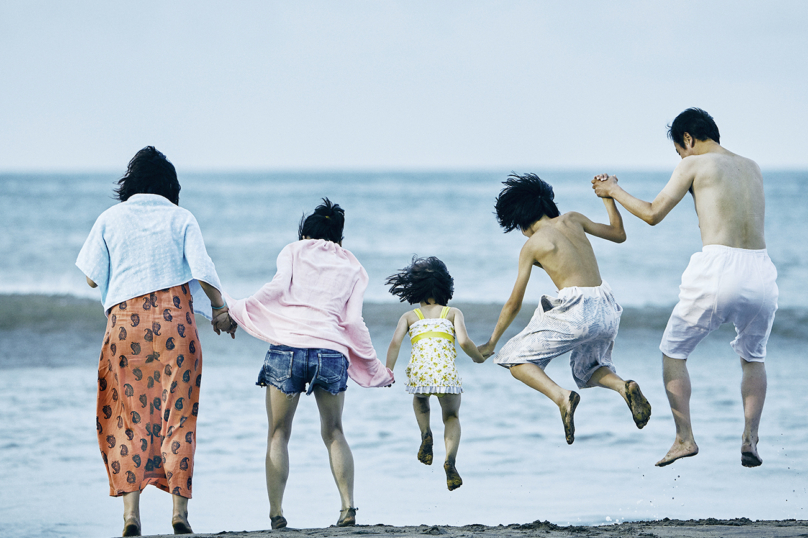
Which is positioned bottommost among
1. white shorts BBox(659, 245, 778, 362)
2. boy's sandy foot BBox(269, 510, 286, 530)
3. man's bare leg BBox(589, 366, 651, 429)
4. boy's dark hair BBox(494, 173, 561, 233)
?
boy's sandy foot BBox(269, 510, 286, 530)

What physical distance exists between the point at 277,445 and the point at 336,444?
29 centimetres

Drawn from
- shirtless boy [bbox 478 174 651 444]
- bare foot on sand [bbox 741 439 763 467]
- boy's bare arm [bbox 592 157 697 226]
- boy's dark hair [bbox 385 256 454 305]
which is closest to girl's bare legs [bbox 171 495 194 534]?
boy's dark hair [bbox 385 256 454 305]

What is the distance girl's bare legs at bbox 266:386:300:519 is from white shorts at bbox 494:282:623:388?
118 cm

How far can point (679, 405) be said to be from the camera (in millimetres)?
4238

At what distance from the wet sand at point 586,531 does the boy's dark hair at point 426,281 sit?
1.26 meters

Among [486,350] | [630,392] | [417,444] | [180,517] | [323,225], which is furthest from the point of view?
[417,444]

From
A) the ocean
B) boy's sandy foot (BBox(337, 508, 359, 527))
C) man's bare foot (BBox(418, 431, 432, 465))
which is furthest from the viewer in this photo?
the ocean

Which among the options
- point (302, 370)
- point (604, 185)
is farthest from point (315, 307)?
point (604, 185)

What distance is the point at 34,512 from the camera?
456 cm

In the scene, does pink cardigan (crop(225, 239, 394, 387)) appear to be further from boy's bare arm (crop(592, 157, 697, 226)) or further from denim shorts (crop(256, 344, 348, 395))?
boy's bare arm (crop(592, 157, 697, 226))

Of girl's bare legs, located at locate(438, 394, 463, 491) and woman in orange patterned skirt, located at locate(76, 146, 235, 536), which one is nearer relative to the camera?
woman in orange patterned skirt, located at locate(76, 146, 235, 536)

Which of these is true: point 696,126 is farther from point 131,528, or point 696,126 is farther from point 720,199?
point 131,528

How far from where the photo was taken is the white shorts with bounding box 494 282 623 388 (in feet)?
13.5

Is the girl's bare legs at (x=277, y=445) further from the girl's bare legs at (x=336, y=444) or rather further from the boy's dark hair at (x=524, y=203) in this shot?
the boy's dark hair at (x=524, y=203)
